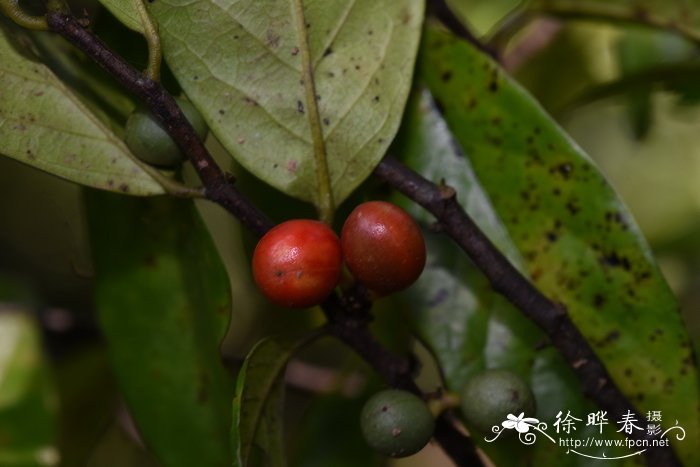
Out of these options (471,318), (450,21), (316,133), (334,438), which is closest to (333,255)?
(316,133)

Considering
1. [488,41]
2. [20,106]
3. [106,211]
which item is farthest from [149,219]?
[488,41]

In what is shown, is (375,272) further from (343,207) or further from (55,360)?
(55,360)

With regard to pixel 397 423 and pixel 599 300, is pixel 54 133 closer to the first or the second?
pixel 397 423

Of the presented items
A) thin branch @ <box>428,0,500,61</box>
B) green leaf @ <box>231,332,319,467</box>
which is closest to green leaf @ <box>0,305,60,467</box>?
green leaf @ <box>231,332,319,467</box>

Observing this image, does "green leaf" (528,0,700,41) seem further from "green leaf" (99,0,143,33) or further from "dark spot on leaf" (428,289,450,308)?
"green leaf" (99,0,143,33)

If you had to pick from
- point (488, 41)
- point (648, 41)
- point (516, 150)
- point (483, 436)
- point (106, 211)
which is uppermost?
point (648, 41)

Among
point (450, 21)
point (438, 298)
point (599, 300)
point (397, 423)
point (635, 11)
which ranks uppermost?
point (635, 11)

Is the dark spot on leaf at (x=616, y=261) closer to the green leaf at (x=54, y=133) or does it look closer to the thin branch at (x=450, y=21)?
the thin branch at (x=450, y=21)
